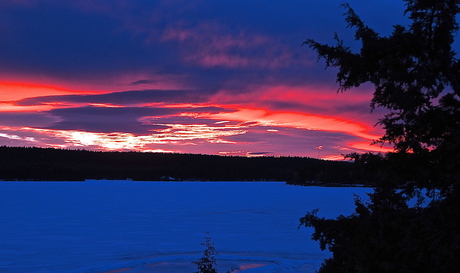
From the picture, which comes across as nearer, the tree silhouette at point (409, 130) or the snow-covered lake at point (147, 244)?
the tree silhouette at point (409, 130)

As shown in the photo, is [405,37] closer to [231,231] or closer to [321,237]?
[321,237]

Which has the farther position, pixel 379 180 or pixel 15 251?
pixel 15 251

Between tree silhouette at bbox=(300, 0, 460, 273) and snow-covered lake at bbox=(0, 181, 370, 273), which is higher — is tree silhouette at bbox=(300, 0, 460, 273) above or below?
above

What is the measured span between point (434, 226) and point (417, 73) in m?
2.84

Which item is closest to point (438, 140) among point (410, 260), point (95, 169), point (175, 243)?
point (410, 260)

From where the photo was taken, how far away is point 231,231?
28.2 metres

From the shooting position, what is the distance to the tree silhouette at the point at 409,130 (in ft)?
32.2

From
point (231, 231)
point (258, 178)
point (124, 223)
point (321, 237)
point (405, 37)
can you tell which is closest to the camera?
point (405, 37)

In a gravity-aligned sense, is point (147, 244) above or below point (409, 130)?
below

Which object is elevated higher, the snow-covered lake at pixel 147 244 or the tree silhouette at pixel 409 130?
the tree silhouette at pixel 409 130

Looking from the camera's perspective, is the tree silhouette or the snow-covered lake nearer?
the tree silhouette

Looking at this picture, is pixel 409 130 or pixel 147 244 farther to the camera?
pixel 147 244

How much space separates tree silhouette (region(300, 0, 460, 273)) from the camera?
980 cm

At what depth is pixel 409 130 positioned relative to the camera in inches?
420
